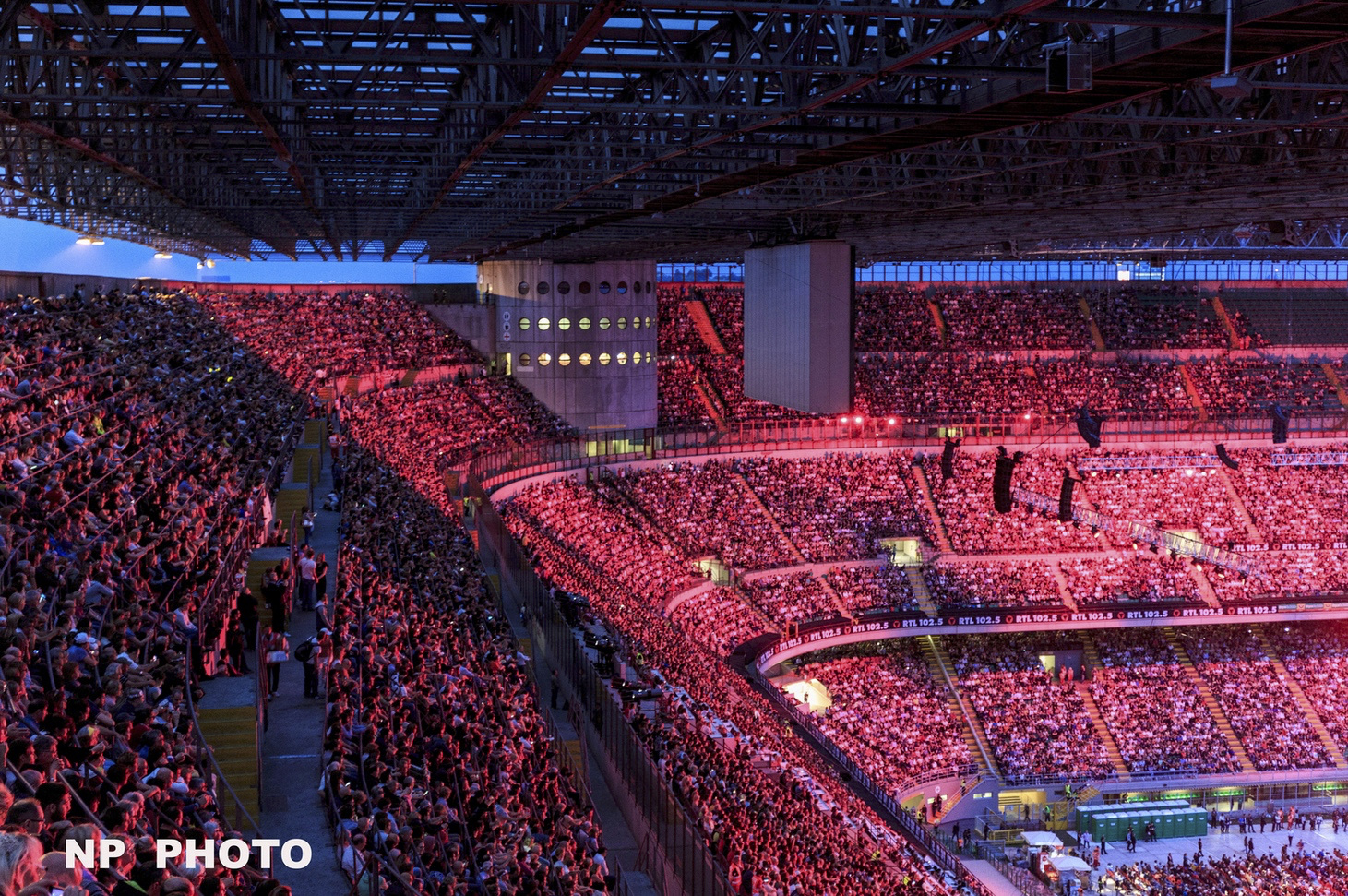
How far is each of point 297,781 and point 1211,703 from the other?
1569 inches

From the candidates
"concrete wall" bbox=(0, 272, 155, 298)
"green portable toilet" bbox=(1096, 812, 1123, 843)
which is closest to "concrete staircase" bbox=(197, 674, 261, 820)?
"concrete wall" bbox=(0, 272, 155, 298)

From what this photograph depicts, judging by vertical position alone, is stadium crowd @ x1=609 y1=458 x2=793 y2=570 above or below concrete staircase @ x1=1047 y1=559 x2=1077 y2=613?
above

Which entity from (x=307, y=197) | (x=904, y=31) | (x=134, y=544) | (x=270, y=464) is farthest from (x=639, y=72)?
(x=307, y=197)

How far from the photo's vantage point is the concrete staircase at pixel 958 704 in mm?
41719

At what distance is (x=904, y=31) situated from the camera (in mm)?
11289

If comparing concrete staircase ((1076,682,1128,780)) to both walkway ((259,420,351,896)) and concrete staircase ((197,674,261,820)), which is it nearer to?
walkway ((259,420,351,896))

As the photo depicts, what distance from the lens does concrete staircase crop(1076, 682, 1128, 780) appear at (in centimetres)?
4241

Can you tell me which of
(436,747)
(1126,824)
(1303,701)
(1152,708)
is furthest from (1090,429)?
(436,747)

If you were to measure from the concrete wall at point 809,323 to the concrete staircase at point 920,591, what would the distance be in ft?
36.1

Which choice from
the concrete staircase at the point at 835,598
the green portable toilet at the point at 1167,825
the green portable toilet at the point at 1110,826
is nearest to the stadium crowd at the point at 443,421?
the concrete staircase at the point at 835,598

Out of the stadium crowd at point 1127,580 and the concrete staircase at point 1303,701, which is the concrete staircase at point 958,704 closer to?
the stadium crowd at point 1127,580

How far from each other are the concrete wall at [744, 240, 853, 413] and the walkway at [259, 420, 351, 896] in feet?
67.3

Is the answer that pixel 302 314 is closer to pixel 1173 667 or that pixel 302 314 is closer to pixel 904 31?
pixel 1173 667

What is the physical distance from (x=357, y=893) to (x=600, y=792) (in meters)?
10.6
